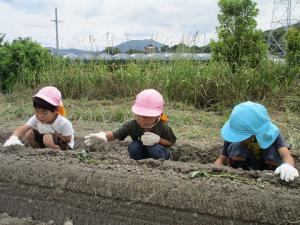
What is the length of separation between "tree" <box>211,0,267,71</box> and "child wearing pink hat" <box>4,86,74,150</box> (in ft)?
13.6

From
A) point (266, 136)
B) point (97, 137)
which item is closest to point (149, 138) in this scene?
point (97, 137)

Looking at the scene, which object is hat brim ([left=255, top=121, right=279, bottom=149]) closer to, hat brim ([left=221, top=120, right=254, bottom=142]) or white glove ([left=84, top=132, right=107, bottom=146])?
hat brim ([left=221, top=120, right=254, bottom=142])

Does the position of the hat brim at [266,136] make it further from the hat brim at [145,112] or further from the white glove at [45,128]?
the white glove at [45,128]

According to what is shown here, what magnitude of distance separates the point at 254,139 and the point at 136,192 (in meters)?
0.99

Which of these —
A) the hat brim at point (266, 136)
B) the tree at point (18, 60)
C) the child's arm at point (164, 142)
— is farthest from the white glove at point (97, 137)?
the tree at point (18, 60)

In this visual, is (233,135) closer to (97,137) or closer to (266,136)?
(266,136)

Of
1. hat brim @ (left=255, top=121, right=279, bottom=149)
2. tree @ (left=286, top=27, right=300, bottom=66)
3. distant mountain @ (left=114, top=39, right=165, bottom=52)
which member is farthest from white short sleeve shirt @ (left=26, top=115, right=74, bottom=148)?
distant mountain @ (left=114, top=39, right=165, bottom=52)

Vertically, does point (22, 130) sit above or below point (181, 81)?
below

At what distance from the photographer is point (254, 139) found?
9.34 ft

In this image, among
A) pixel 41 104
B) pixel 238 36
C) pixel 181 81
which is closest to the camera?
pixel 41 104

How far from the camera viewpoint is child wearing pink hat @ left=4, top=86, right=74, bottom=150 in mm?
3484

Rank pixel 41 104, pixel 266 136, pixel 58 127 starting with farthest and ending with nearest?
pixel 58 127 → pixel 41 104 → pixel 266 136

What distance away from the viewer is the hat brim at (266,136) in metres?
2.68

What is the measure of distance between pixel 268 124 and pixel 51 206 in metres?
1.40
